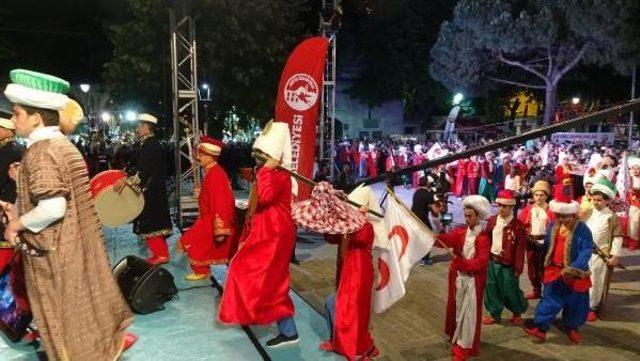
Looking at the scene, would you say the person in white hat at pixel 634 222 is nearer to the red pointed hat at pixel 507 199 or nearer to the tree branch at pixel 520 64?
the red pointed hat at pixel 507 199

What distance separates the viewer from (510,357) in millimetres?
4785

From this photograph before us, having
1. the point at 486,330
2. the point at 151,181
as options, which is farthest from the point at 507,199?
the point at 151,181

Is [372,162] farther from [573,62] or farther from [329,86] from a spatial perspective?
[573,62]

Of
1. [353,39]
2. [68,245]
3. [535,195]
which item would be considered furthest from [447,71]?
[68,245]

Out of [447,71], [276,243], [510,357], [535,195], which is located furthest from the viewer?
[447,71]

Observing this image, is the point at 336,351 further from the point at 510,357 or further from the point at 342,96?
the point at 342,96

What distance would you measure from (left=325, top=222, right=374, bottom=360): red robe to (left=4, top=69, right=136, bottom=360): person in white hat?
71.9 inches

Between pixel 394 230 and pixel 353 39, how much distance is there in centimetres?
3389

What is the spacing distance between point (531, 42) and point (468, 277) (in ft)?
91.4

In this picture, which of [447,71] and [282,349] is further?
[447,71]

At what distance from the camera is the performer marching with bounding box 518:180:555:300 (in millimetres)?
6305

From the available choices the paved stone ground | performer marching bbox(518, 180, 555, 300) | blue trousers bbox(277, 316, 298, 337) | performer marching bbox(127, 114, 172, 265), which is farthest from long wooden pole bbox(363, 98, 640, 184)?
performer marching bbox(127, 114, 172, 265)

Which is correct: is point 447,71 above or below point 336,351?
above

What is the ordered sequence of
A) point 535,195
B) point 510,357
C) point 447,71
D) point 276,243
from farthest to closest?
1. point 447,71
2. point 535,195
3. point 510,357
4. point 276,243
